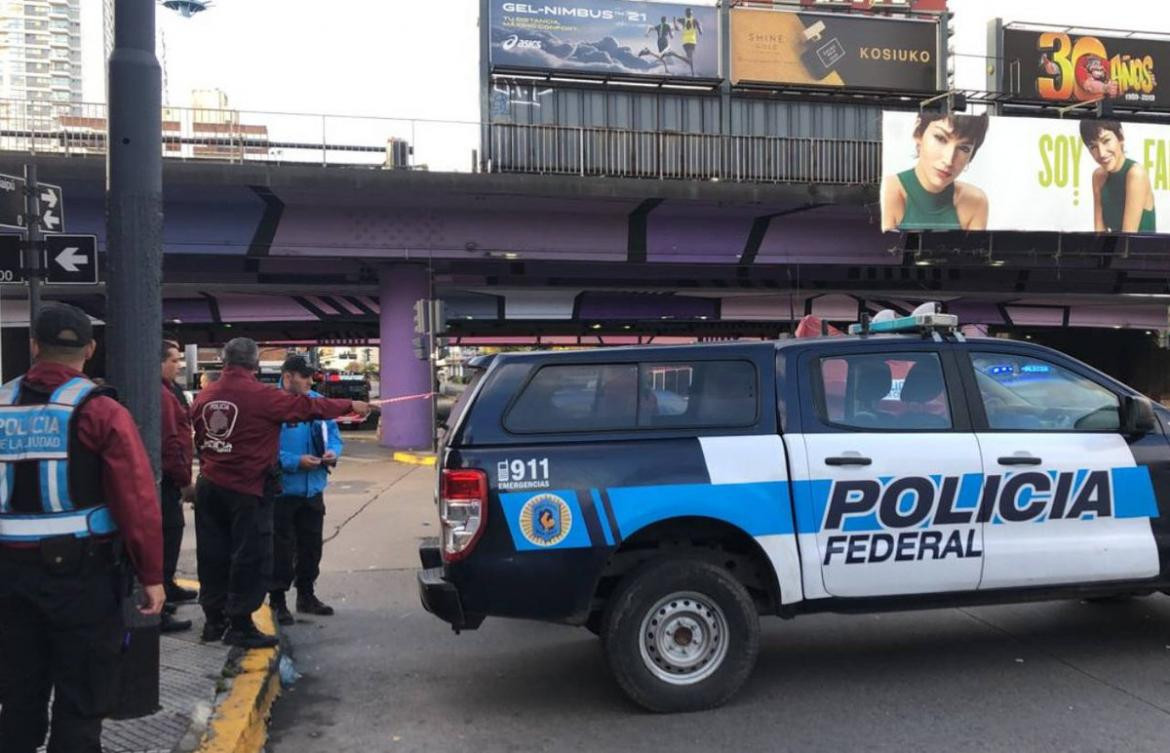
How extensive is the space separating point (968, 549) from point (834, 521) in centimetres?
80

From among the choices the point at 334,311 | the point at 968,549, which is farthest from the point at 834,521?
the point at 334,311

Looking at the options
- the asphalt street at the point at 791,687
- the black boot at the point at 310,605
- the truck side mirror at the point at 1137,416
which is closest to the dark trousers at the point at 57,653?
the asphalt street at the point at 791,687

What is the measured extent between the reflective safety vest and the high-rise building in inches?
1227

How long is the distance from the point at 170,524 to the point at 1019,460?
538 cm

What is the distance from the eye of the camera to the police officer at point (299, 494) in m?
5.93

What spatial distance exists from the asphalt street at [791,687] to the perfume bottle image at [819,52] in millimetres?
19547

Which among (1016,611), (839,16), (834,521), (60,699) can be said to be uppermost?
(839,16)

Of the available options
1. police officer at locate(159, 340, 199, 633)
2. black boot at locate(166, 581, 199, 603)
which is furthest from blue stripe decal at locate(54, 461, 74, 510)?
black boot at locate(166, 581, 199, 603)

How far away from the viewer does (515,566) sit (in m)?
4.37

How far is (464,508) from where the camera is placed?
436 cm

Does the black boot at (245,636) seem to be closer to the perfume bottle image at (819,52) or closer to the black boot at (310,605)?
the black boot at (310,605)

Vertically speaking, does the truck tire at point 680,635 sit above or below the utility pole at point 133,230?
below

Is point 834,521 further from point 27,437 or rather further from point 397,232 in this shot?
point 397,232

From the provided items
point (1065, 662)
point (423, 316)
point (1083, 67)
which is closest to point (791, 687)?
point (1065, 662)
